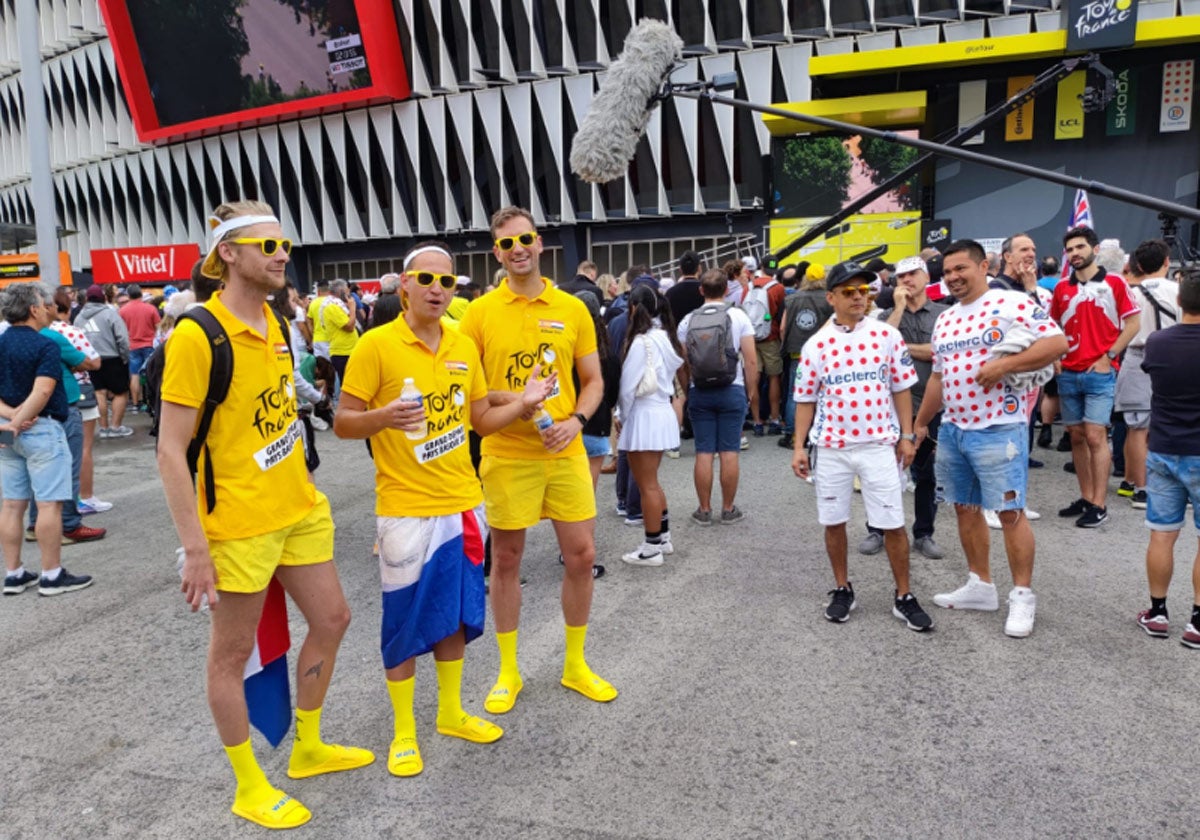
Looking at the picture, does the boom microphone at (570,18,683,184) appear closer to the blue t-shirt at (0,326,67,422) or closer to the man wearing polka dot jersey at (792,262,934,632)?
the man wearing polka dot jersey at (792,262,934,632)

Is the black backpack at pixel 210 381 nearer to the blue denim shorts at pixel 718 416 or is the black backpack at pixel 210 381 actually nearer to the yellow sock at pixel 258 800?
the yellow sock at pixel 258 800

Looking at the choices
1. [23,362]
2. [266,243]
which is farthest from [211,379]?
[23,362]

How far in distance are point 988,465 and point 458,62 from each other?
1274 inches

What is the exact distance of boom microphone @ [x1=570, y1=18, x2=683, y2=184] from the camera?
5.25 meters

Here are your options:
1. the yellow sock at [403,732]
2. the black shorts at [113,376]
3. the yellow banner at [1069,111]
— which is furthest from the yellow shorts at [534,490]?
the yellow banner at [1069,111]

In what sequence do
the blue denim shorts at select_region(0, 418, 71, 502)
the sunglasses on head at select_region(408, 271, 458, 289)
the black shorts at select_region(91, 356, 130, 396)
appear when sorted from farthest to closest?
1. the black shorts at select_region(91, 356, 130, 396)
2. the blue denim shorts at select_region(0, 418, 71, 502)
3. the sunglasses on head at select_region(408, 271, 458, 289)

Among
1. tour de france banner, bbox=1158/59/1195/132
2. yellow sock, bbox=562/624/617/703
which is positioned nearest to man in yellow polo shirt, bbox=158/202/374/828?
yellow sock, bbox=562/624/617/703

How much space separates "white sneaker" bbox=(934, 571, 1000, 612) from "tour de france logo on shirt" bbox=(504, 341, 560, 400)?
2.79m

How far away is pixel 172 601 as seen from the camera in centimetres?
535

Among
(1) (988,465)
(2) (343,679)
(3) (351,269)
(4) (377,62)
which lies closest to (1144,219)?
(1) (988,465)

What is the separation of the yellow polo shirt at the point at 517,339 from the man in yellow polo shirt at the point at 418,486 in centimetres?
38

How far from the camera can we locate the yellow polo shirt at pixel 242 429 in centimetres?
259

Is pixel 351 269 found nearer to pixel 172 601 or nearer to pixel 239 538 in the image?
pixel 172 601

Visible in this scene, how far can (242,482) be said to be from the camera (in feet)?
9.09
